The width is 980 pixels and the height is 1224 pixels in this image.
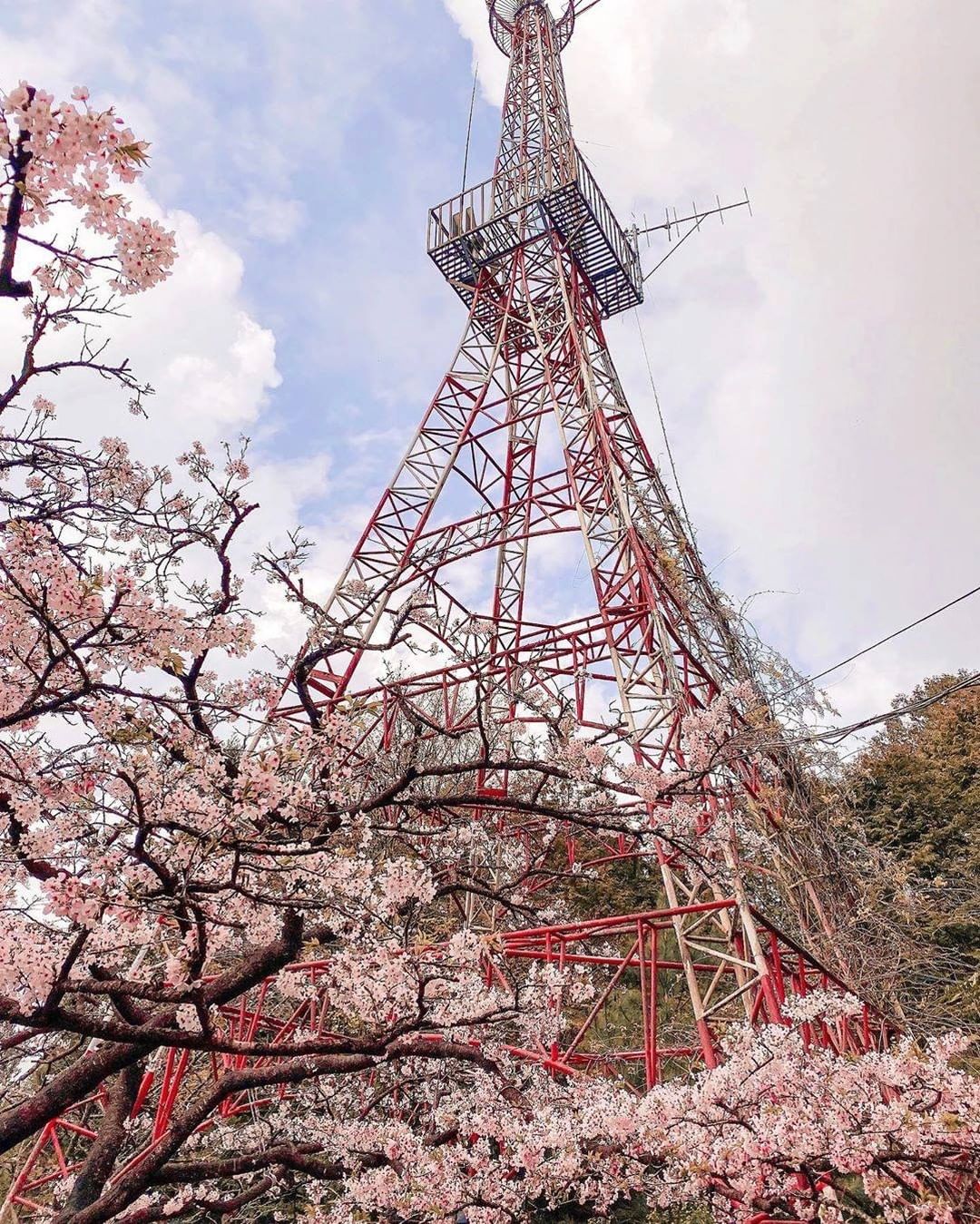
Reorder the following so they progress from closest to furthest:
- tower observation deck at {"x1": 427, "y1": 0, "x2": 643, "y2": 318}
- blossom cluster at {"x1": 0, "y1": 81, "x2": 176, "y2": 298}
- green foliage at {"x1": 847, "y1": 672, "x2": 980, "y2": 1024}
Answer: blossom cluster at {"x1": 0, "y1": 81, "x2": 176, "y2": 298}
green foliage at {"x1": 847, "y1": 672, "x2": 980, "y2": 1024}
tower observation deck at {"x1": 427, "y1": 0, "x2": 643, "y2": 318}

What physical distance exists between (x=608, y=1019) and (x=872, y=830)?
18.7 ft

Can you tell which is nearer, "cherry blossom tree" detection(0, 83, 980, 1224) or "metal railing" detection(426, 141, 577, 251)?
"cherry blossom tree" detection(0, 83, 980, 1224)

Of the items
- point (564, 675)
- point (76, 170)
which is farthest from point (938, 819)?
point (76, 170)

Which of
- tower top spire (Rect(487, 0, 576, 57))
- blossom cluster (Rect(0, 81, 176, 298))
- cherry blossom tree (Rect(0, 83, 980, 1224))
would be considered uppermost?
tower top spire (Rect(487, 0, 576, 57))

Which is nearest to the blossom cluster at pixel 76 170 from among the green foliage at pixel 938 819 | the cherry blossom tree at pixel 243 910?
the cherry blossom tree at pixel 243 910

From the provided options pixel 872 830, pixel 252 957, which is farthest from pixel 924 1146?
pixel 872 830

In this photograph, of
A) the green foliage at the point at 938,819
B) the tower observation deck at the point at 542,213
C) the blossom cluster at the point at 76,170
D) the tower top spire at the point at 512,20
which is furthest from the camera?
the tower top spire at the point at 512,20

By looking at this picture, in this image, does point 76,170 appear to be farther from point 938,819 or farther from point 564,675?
point 938,819

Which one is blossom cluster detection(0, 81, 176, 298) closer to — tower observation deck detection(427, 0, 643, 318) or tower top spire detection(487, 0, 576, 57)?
tower observation deck detection(427, 0, 643, 318)

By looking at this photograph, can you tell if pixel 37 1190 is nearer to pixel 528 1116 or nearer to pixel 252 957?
pixel 528 1116

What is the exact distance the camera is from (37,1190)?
979 centimetres

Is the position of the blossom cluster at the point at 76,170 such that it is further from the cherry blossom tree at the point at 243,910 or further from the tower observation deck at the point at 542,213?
the tower observation deck at the point at 542,213

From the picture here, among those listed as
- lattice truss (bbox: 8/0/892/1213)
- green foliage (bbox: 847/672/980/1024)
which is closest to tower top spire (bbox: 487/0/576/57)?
lattice truss (bbox: 8/0/892/1213)

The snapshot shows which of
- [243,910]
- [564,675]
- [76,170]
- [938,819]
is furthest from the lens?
[938,819]
